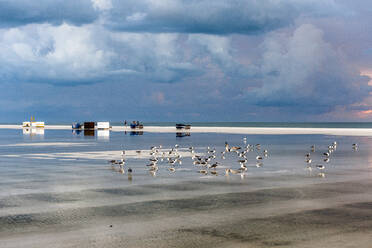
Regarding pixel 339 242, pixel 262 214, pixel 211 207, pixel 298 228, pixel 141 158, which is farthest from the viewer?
pixel 141 158

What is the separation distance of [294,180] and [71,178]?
8.56m

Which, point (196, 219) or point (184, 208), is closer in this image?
point (196, 219)

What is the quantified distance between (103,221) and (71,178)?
9.08m

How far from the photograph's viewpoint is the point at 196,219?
1168 cm

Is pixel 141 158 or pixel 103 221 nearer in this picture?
pixel 103 221

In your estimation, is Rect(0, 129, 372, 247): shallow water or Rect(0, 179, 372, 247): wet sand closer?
Rect(0, 179, 372, 247): wet sand

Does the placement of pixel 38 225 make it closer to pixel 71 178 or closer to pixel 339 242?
pixel 339 242

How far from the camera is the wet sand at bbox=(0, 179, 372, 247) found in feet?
31.7

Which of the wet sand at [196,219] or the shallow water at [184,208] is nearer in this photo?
the wet sand at [196,219]

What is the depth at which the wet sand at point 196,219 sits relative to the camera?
967 centimetres

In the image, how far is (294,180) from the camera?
19.5 metres

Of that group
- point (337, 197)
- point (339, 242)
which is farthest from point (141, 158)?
point (339, 242)

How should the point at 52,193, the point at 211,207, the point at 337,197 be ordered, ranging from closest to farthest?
the point at 211,207
the point at 337,197
the point at 52,193

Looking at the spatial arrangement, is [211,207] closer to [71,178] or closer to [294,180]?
[294,180]
